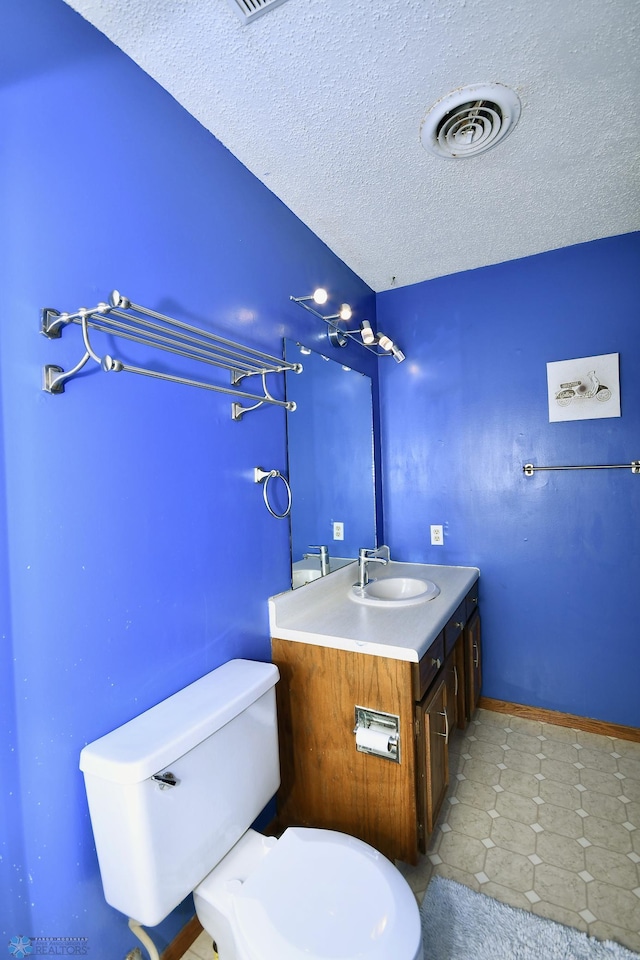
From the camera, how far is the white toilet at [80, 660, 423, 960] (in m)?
0.87

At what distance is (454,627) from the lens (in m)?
1.87

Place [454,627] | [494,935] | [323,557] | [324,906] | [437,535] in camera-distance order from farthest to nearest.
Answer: [437,535], [323,557], [454,627], [494,935], [324,906]

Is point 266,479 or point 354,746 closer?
point 354,746

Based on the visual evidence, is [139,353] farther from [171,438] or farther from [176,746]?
[176,746]

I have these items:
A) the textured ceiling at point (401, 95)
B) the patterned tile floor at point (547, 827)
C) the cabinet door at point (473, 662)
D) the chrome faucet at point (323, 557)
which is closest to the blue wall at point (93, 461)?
the textured ceiling at point (401, 95)

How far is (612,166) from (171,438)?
6.01 ft

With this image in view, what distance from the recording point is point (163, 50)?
112 centimetres

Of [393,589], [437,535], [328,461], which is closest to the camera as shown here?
[328,461]

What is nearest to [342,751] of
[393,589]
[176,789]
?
[176,789]

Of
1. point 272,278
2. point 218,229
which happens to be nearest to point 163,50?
point 218,229

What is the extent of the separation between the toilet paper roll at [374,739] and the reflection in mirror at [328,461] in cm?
57

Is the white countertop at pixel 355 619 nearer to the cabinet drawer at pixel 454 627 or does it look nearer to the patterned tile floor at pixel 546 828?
the cabinet drawer at pixel 454 627

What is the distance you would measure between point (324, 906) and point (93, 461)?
1.08 m

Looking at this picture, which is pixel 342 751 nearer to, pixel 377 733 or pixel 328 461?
pixel 377 733
